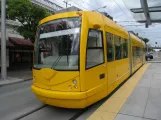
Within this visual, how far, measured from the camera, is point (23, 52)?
22703mm

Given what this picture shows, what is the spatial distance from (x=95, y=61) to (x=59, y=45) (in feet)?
3.59

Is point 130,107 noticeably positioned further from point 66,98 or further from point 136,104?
point 66,98

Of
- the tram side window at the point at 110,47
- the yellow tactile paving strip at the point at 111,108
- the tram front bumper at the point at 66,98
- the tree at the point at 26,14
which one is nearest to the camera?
the tram front bumper at the point at 66,98

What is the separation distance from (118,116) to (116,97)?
180cm

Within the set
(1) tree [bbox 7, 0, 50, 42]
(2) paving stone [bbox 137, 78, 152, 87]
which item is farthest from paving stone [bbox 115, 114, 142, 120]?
(1) tree [bbox 7, 0, 50, 42]

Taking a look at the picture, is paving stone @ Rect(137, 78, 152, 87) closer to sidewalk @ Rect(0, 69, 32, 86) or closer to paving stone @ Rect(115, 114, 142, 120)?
paving stone @ Rect(115, 114, 142, 120)

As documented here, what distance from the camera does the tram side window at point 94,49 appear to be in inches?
202

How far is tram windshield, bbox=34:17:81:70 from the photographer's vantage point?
495cm

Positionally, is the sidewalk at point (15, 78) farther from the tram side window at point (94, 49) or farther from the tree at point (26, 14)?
the tram side window at point (94, 49)

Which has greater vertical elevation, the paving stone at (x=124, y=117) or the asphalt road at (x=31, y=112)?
the paving stone at (x=124, y=117)

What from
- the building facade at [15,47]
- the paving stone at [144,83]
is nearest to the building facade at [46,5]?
the building facade at [15,47]

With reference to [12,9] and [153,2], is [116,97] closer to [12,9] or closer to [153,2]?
[153,2]

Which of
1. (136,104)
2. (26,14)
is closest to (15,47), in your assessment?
(26,14)

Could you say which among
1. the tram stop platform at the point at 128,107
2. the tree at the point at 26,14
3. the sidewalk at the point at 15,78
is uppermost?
the tree at the point at 26,14
